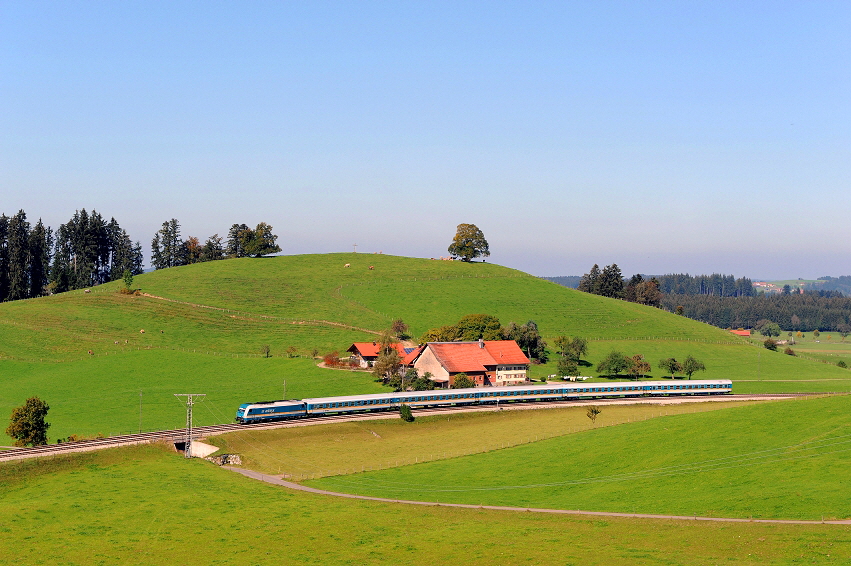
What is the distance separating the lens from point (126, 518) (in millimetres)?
53031

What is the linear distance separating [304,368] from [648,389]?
168ft

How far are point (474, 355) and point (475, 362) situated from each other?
2.02m

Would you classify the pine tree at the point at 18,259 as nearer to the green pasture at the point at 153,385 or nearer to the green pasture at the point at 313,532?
the green pasture at the point at 153,385

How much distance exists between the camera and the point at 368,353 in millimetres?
124125

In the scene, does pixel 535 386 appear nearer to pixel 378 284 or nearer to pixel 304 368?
pixel 304 368

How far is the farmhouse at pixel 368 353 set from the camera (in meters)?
124

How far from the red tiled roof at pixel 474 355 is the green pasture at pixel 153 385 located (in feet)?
38.2

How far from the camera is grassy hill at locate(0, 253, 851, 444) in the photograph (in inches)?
4070

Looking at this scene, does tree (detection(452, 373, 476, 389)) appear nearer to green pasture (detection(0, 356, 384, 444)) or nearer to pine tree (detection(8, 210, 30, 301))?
green pasture (detection(0, 356, 384, 444))

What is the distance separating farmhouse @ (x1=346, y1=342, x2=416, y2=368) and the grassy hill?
877cm

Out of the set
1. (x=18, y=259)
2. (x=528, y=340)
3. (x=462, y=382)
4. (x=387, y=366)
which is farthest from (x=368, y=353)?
(x=18, y=259)

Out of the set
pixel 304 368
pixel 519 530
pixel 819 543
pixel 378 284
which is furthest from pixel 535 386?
pixel 378 284

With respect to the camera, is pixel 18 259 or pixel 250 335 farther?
pixel 18 259

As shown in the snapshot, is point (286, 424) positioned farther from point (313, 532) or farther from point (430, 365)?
point (313, 532)
